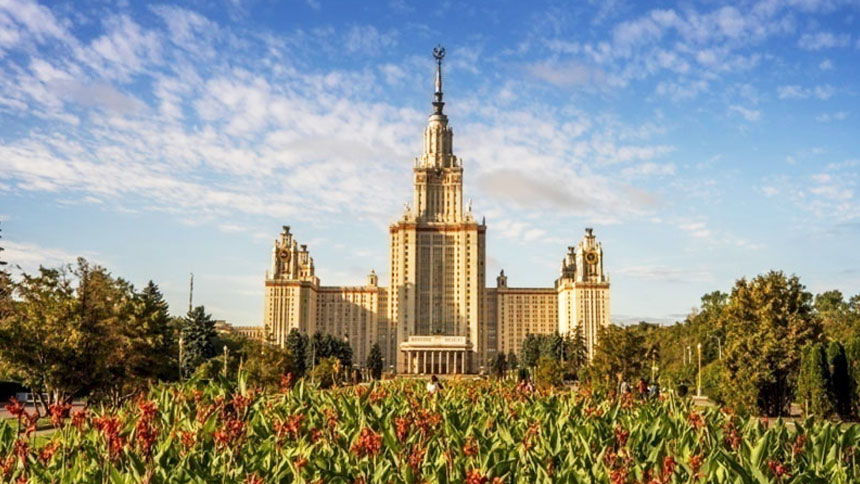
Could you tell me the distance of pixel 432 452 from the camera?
277 inches

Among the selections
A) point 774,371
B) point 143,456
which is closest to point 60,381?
point 143,456

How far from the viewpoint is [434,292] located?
126m

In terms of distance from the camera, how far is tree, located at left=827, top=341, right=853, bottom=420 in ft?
96.1

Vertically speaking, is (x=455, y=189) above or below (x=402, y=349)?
above

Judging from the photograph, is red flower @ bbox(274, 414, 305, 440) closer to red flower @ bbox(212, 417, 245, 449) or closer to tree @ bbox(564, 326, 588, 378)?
red flower @ bbox(212, 417, 245, 449)

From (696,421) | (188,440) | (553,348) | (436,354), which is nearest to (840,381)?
(696,421)

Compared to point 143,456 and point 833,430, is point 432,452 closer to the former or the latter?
point 143,456

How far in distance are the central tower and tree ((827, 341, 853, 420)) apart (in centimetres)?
9229

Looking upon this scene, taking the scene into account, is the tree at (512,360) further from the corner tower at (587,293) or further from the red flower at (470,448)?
the red flower at (470,448)

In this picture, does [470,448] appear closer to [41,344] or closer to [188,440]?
[188,440]

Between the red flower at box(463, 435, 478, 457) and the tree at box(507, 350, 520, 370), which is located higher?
the red flower at box(463, 435, 478, 457)

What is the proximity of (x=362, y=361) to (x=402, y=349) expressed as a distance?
46.1 feet

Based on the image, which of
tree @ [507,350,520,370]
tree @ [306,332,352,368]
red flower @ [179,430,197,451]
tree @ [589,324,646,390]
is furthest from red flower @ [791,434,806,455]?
tree @ [507,350,520,370]

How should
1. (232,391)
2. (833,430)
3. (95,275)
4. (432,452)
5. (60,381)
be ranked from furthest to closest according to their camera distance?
(95,275)
(60,381)
(232,391)
(833,430)
(432,452)
